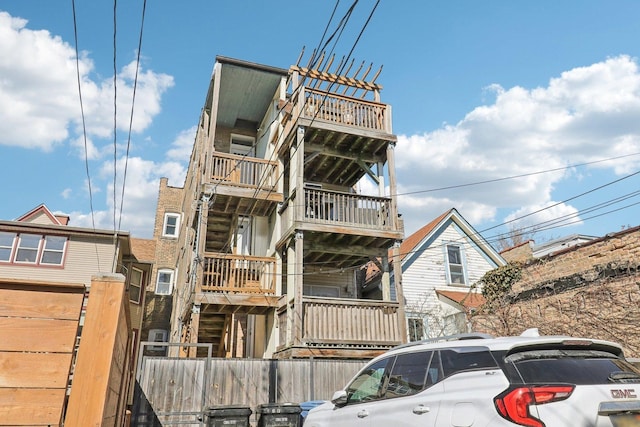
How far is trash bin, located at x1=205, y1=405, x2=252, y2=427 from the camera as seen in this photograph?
26.9 feet

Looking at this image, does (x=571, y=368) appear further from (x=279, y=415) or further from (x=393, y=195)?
(x=393, y=195)

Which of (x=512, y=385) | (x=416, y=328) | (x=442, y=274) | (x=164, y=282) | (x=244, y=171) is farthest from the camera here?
(x=164, y=282)

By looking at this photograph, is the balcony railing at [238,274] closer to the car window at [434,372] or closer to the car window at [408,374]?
the car window at [408,374]

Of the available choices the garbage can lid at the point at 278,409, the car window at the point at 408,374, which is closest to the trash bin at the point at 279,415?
the garbage can lid at the point at 278,409

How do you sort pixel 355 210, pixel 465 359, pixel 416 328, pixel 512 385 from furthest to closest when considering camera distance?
pixel 416 328, pixel 355 210, pixel 465 359, pixel 512 385

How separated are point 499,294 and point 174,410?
11.0 m

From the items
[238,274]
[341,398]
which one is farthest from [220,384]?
[341,398]

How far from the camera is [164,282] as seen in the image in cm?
2877

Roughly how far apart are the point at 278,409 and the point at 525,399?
636 cm

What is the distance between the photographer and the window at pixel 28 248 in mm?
18078

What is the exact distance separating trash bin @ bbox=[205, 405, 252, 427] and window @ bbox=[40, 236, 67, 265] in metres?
13.7

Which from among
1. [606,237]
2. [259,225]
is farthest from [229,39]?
[606,237]

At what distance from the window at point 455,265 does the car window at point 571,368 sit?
16044 millimetres

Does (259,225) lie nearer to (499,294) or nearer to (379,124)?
(379,124)
